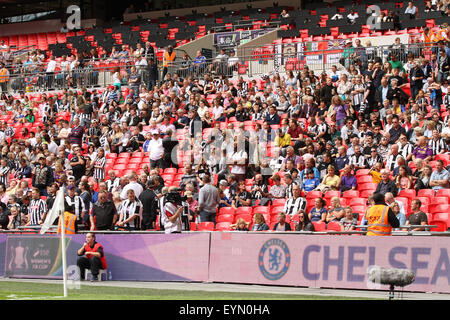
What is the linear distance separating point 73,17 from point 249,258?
32.8 m

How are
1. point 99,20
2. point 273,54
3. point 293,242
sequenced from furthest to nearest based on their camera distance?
point 99,20 → point 273,54 → point 293,242

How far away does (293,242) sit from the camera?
13.9m

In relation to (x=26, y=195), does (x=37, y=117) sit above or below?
above

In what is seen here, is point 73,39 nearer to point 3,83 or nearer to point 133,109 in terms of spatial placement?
point 3,83

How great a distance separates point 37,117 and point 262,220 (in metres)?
15.6

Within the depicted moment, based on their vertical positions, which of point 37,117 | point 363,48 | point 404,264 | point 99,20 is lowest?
point 404,264

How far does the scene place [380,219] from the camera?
12.9m

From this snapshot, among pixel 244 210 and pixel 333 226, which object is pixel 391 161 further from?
pixel 244 210

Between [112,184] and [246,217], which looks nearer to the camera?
[246,217]

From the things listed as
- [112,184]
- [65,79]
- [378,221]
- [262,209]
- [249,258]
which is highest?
[65,79]

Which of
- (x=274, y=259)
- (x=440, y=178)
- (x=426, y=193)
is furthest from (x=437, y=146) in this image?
(x=274, y=259)

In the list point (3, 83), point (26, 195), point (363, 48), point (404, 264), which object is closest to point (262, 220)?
point (404, 264)

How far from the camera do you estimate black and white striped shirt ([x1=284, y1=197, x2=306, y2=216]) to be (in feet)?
54.0

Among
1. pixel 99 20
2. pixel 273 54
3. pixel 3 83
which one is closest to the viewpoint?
pixel 273 54
